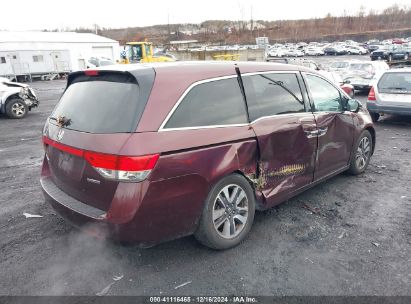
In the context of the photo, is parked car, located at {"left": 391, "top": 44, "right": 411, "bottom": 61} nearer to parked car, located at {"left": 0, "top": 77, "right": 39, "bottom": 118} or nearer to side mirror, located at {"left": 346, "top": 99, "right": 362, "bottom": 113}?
side mirror, located at {"left": 346, "top": 99, "right": 362, "bottom": 113}

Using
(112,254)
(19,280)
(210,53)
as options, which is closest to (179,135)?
(112,254)

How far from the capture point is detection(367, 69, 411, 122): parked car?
8.59 m

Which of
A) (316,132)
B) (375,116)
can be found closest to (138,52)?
(375,116)

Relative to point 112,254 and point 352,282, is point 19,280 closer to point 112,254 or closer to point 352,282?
point 112,254

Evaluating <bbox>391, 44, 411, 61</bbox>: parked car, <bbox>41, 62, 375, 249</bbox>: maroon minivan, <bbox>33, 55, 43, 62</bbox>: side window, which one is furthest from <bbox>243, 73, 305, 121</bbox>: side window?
<bbox>391, 44, 411, 61</bbox>: parked car

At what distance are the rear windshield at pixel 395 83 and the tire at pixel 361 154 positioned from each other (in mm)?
4270

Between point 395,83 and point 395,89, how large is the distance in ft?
0.70

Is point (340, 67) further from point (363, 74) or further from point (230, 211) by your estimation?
point (230, 211)

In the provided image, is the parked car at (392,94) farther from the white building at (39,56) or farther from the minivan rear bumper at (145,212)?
the white building at (39,56)

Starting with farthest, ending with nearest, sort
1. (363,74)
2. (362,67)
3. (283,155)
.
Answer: (362,67)
(363,74)
(283,155)

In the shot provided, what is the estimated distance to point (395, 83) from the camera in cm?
893

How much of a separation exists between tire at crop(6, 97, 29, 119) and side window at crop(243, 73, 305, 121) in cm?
1063

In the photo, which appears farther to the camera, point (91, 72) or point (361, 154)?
point (361, 154)

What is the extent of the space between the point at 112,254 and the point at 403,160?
17.7ft
